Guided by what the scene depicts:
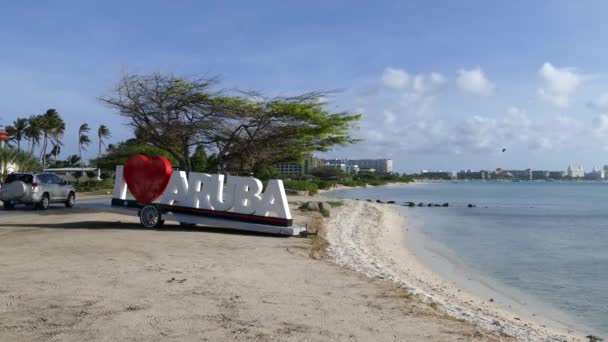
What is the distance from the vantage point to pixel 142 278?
28.0 ft

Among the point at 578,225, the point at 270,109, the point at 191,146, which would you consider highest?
the point at 270,109

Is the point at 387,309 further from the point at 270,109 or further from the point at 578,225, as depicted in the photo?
the point at 578,225

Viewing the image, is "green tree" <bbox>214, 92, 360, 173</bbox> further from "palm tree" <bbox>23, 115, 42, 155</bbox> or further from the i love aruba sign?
"palm tree" <bbox>23, 115, 42, 155</bbox>

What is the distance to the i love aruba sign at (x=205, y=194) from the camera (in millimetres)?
15484

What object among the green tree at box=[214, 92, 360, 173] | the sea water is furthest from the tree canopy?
the sea water

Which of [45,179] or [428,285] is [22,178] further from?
[428,285]

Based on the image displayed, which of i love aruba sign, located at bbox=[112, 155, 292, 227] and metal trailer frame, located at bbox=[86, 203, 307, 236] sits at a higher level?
i love aruba sign, located at bbox=[112, 155, 292, 227]

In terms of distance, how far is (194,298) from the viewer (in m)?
7.36

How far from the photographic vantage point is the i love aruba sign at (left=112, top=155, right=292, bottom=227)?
50.8 ft

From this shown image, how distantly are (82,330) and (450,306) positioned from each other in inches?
225

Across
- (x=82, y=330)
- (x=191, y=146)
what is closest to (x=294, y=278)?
(x=82, y=330)

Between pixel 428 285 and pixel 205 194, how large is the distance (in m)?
7.45

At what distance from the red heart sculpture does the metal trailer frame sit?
1.34 ft

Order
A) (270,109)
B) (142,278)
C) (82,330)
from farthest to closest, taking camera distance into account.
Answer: (270,109) → (142,278) → (82,330)
